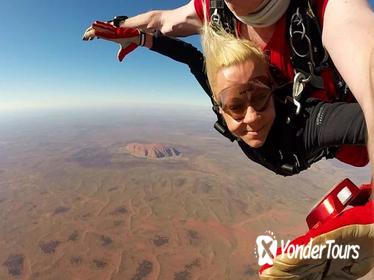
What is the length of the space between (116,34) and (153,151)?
259ft

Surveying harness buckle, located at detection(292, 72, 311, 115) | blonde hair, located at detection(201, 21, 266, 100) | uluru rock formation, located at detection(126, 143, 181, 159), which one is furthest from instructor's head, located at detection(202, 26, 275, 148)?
uluru rock formation, located at detection(126, 143, 181, 159)

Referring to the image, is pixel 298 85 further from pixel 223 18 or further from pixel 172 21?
pixel 172 21

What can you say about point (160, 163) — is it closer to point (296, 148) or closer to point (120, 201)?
point (120, 201)

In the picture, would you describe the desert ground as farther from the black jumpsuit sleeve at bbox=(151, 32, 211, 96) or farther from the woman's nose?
the woman's nose

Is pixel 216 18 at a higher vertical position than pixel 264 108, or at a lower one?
higher

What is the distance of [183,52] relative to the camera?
5.17ft

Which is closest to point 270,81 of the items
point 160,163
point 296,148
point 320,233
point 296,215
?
point 296,148

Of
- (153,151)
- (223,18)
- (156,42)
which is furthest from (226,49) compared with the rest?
(153,151)

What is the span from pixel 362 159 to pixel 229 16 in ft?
2.71

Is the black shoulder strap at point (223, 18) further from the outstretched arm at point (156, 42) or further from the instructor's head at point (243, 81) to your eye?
the outstretched arm at point (156, 42)

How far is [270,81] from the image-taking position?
125 cm

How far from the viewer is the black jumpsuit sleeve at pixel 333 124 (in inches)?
37.6

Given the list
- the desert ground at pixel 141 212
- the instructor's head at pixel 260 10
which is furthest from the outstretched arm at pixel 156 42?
the desert ground at pixel 141 212

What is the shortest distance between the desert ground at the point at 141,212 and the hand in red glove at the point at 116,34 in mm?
31880
